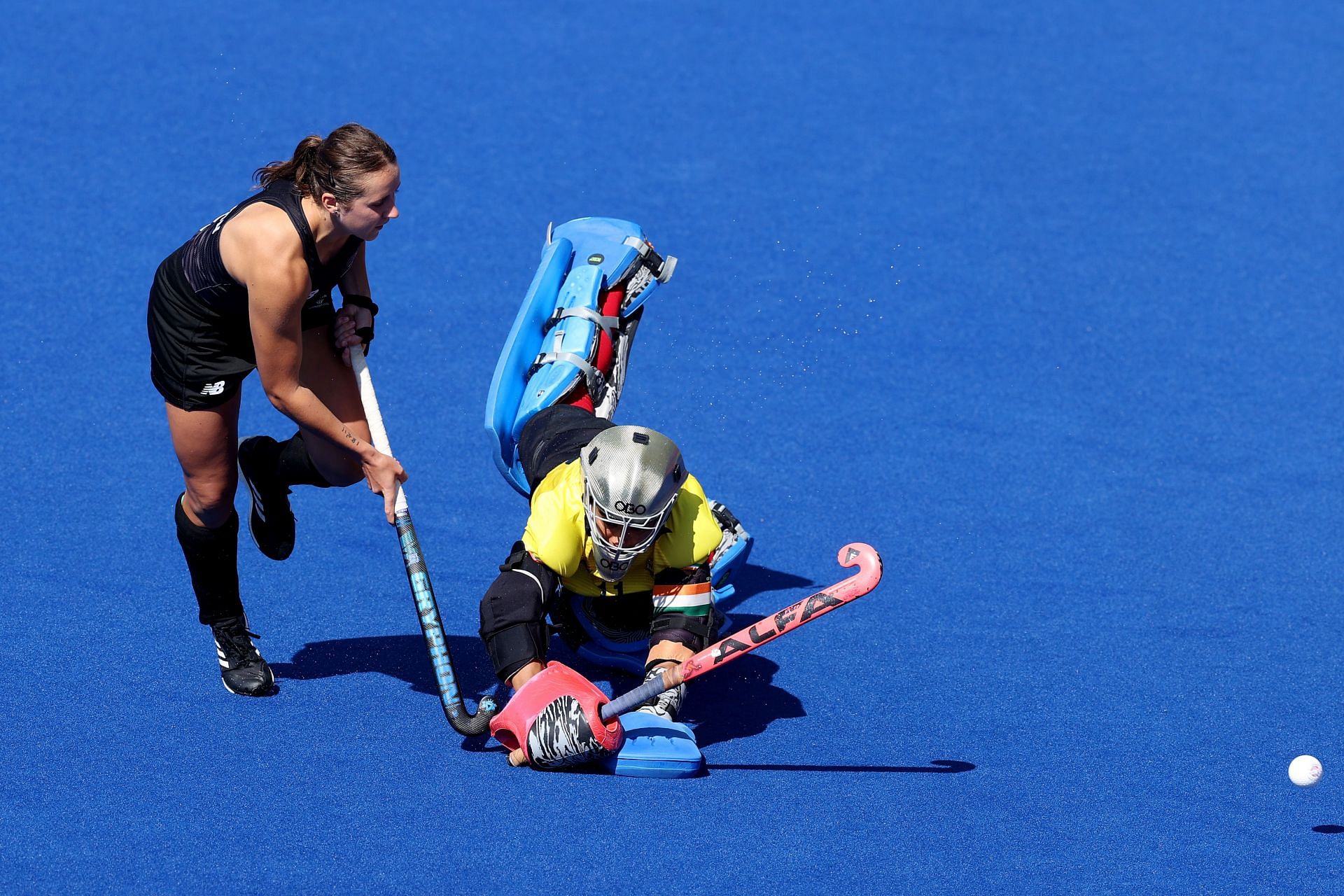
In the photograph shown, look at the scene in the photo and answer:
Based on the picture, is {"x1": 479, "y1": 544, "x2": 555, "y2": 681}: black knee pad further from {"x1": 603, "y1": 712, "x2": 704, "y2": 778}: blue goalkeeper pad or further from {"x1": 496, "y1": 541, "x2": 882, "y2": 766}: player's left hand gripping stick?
{"x1": 603, "y1": 712, "x2": 704, "y2": 778}: blue goalkeeper pad

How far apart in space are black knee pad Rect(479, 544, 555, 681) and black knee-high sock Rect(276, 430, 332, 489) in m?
0.77

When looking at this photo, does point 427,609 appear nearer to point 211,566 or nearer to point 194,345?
point 211,566

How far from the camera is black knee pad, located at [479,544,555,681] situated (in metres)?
3.90

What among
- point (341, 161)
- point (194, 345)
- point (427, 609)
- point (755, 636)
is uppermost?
point (341, 161)

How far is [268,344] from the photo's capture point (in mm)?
3734

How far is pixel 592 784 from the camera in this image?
150 inches

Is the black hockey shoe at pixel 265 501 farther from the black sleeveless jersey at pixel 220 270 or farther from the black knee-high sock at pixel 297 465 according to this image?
the black sleeveless jersey at pixel 220 270

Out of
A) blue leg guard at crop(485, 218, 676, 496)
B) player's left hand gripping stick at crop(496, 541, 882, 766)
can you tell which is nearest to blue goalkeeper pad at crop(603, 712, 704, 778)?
player's left hand gripping stick at crop(496, 541, 882, 766)

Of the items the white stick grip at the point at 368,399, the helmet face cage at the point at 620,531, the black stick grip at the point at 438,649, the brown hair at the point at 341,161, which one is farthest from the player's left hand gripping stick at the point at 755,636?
the brown hair at the point at 341,161

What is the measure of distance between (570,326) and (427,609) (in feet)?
3.95

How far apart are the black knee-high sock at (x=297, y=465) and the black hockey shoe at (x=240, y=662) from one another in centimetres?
45

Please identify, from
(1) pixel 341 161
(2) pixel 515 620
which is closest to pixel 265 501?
(2) pixel 515 620

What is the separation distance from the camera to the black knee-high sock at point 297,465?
4379mm

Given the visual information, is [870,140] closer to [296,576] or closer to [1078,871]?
[296,576]
